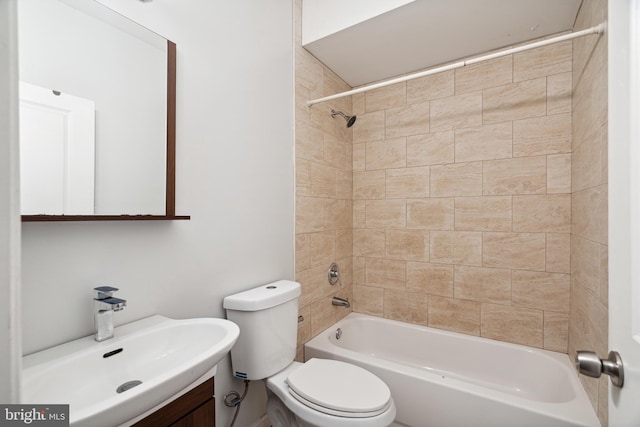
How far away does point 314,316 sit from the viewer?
2.07 metres

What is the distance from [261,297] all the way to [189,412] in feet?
1.85

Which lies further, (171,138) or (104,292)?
(171,138)

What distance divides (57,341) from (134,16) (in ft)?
3.86

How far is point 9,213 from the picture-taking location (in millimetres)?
367

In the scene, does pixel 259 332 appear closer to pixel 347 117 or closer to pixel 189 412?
pixel 189 412

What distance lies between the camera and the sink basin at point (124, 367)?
66 cm

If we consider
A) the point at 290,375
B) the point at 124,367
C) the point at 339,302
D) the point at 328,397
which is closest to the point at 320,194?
the point at 339,302

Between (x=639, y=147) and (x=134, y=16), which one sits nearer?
(x=639, y=147)

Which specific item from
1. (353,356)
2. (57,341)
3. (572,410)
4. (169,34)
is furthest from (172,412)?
(572,410)

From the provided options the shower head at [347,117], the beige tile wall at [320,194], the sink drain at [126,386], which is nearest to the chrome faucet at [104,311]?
the sink drain at [126,386]

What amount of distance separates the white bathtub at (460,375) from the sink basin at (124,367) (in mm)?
1039

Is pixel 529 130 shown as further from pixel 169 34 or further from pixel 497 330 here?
pixel 169 34

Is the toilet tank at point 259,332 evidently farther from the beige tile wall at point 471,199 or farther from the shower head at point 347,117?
the shower head at point 347,117

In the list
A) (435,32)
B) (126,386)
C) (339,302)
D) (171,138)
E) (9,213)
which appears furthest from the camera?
(339,302)
